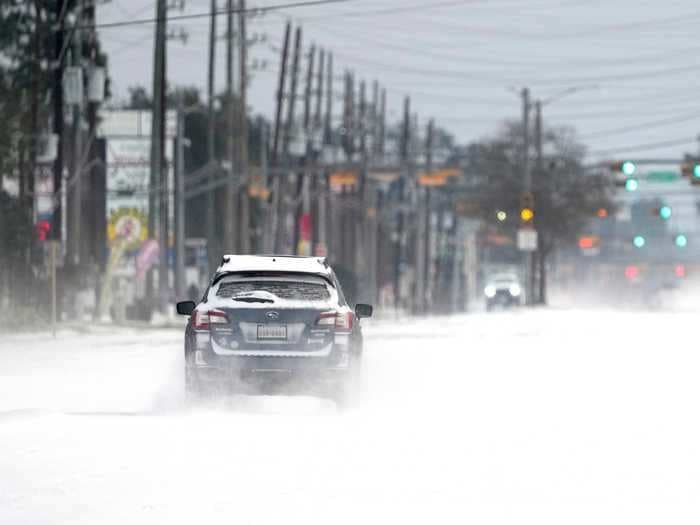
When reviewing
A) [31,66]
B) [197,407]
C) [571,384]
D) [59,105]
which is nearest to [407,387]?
[571,384]

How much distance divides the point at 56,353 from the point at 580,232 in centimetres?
8789

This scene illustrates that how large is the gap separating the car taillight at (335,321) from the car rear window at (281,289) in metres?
0.24

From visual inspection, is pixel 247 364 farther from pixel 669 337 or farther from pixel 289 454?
pixel 669 337

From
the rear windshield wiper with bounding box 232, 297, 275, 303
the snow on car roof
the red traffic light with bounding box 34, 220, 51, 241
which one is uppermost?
the red traffic light with bounding box 34, 220, 51, 241

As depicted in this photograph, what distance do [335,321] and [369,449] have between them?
3864mm

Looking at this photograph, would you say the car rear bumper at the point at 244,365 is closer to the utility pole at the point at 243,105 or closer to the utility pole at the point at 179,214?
the utility pole at the point at 179,214

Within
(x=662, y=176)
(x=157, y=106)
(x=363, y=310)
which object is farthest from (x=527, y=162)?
(x=363, y=310)

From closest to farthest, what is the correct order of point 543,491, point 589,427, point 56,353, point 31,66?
point 543,491 → point 589,427 → point 56,353 → point 31,66

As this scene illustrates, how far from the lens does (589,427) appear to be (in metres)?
18.2

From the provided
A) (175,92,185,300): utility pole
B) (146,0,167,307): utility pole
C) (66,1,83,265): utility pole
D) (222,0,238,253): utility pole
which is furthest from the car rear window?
(222,0,238,253): utility pole

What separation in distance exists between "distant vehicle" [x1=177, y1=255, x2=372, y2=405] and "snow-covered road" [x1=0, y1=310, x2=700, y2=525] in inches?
13.7

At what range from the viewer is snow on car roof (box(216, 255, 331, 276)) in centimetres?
1947

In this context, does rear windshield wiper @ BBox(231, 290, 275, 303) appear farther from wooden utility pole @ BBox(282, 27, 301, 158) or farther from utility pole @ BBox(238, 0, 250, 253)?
wooden utility pole @ BBox(282, 27, 301, 158)

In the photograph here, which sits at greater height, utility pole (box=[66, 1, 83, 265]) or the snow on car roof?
utility pole (box=[66, 1, 83, 265])
